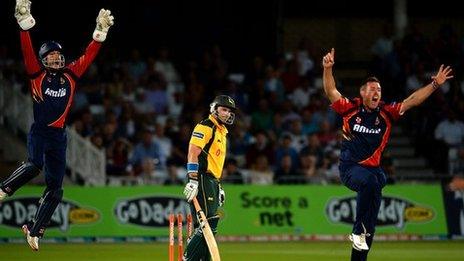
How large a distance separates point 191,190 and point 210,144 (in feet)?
2.55

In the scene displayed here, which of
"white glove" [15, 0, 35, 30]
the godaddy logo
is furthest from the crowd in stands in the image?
"white glove" [15, 0, 35, 30]

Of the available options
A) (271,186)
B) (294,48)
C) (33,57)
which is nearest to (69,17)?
(294,48)

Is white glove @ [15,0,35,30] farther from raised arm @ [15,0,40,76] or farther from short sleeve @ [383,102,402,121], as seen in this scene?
short sleeve @ [383,102,402,121]

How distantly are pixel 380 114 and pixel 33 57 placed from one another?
471 centimetres

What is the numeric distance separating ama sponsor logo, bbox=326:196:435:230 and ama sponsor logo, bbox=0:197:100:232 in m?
4.85

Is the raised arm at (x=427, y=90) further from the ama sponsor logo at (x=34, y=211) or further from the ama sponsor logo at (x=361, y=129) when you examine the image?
the ama sponsor logo at (x=34, y=211)

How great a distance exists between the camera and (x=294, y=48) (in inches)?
1344

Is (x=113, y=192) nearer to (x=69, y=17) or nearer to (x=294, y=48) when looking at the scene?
(x=69, y=17)

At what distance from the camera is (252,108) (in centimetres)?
2952

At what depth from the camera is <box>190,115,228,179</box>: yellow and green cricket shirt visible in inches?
648

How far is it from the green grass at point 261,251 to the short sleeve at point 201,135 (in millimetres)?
5120

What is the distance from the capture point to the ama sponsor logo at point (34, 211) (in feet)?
82.6

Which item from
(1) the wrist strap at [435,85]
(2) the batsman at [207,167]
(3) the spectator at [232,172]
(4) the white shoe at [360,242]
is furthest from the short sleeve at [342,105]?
(3) the spectator at [232,172]

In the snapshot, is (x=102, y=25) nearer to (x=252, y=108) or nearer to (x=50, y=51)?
(x=50, y=51)
